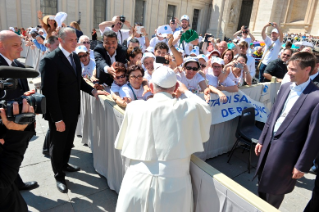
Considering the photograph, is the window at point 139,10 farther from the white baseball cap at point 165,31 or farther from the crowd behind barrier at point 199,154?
the crowd behind barrier at point 199,154

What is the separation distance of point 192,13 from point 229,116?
86.0 ft

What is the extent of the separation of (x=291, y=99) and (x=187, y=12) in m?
27.1

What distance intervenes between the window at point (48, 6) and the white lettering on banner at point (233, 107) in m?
21.2

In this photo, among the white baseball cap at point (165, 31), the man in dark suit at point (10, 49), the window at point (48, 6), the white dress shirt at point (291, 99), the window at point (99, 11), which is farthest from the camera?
the window at point (99, 11)

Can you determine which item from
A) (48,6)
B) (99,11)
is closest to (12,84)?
(48,6)

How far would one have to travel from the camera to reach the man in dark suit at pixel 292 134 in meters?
2.17

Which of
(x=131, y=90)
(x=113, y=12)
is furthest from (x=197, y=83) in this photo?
(x=113, y=12)

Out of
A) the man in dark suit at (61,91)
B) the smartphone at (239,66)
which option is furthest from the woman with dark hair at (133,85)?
the smartphone at (239,66)

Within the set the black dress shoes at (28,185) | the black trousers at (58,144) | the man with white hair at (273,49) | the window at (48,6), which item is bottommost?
the black dress shoes at (28,185)

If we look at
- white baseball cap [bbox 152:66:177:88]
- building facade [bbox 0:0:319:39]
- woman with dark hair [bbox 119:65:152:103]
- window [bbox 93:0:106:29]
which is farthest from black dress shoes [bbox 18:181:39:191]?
window [bbox 93:0:106:29]

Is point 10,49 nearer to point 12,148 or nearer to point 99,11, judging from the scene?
point 12,148

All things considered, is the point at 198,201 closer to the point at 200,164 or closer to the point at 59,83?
the point at 200,164

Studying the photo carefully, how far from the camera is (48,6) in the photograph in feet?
65.1

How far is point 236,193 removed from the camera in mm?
1560
